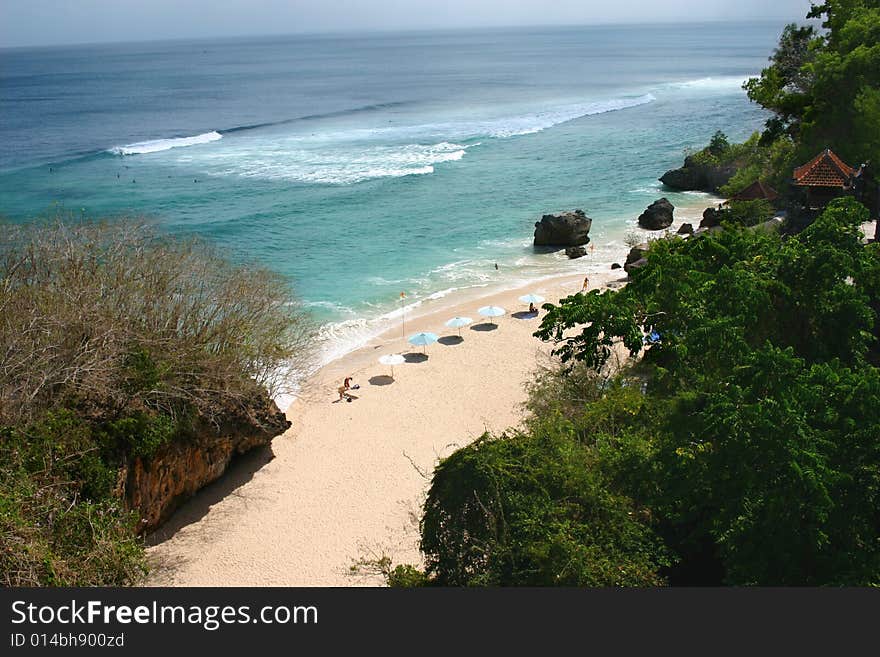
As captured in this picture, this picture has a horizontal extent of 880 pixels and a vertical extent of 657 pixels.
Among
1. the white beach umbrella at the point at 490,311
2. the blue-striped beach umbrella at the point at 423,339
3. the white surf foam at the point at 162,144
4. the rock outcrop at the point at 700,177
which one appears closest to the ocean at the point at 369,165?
the white surf foam at the point at 162,144

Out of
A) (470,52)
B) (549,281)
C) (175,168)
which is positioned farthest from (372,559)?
(470,52)

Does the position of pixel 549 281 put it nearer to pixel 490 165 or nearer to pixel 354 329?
pixel 354 329

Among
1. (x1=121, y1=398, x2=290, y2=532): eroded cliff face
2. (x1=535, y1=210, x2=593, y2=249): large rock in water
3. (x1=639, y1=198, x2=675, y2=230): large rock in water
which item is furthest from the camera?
(x1=639, y1=198, x2=675, y2=230): large rock in water

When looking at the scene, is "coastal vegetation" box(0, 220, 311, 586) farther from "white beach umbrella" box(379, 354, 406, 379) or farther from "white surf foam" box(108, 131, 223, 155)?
"white surf foam" box(108, 131, 223, 155)

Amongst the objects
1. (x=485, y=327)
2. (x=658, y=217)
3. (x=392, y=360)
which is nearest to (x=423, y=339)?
(x=392, y=360)

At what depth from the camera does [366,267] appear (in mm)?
34219

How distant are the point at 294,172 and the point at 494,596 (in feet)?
156

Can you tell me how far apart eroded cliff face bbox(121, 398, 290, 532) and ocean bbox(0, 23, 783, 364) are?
320 inches

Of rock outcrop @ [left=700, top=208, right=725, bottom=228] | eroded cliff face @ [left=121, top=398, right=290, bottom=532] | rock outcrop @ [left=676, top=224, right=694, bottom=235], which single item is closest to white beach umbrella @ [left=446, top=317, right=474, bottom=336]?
eroded cliff face @ [left=121, top=398, right=290, bottom=532]

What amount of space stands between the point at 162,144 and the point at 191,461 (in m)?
52.3

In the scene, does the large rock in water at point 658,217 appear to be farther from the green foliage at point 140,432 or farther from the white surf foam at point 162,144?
the white surf foam at point 162,144

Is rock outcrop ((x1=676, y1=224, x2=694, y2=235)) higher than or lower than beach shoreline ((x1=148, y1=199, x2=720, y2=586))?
higher

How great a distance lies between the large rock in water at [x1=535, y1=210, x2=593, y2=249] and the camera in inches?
1412

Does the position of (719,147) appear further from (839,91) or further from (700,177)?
(839,91)
